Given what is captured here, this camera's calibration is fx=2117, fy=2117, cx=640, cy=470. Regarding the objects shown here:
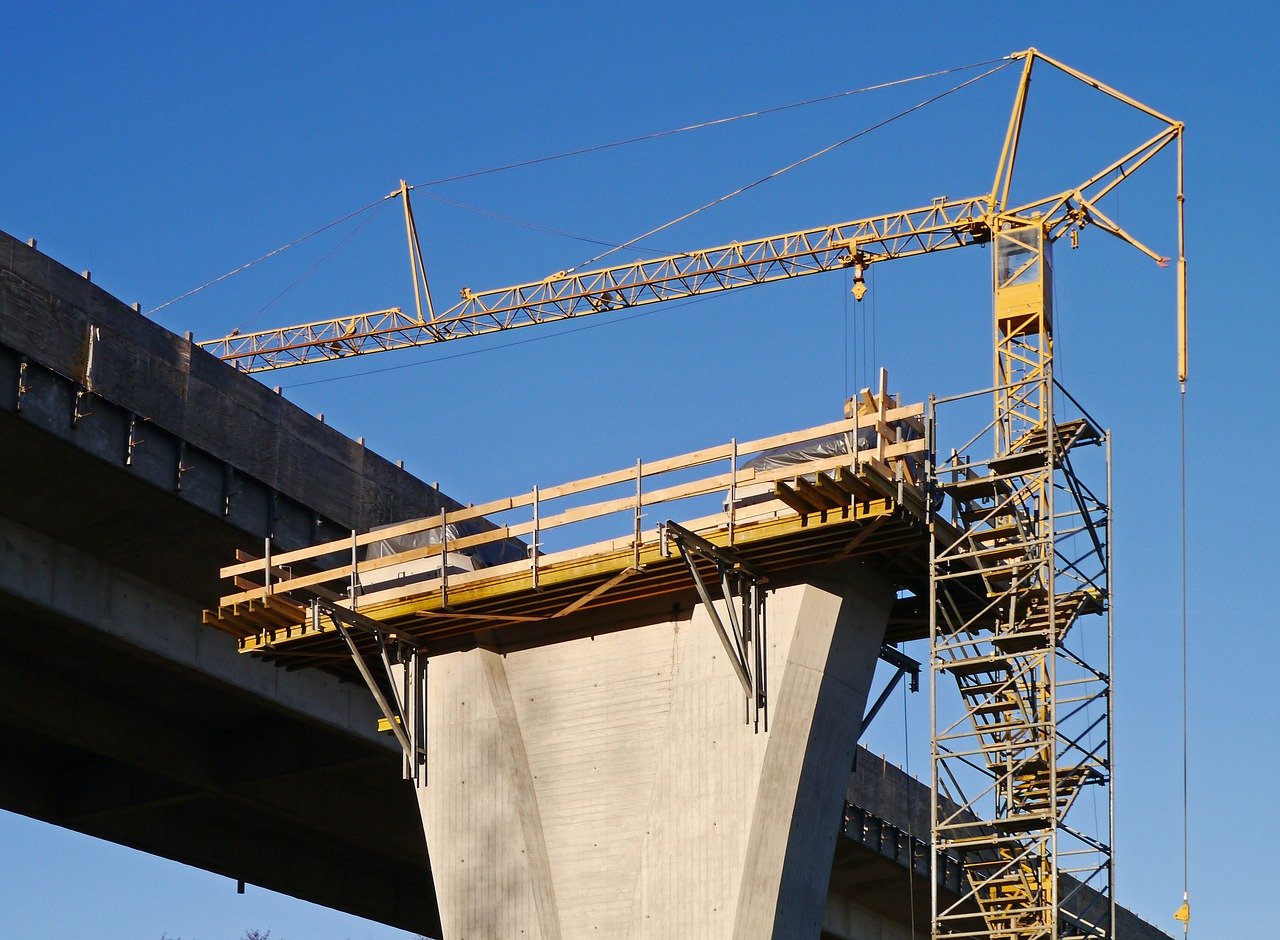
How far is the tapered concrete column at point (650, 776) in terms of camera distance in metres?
31.5

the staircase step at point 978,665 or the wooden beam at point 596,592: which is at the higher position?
the staircase step at point 978,665

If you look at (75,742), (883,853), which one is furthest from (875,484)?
(883,853)

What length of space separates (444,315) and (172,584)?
46035 millimetres

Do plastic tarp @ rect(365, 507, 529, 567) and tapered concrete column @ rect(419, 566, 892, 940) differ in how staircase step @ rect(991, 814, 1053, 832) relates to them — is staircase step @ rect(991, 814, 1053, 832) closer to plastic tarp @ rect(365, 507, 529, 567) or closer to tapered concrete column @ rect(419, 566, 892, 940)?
tapered concrete column @ rect(419, 566, 892, 940)

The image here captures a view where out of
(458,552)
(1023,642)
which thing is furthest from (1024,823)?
(458,552)

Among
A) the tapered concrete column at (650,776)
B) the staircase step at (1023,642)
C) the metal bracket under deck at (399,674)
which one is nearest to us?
the tapered concrete column at (650,776)

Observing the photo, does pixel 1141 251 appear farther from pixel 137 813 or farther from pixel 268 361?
pixel 268 361

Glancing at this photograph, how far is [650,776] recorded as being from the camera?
107 feet

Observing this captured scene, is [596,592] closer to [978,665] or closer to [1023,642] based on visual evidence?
[978,665]

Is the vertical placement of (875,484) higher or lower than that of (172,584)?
lower

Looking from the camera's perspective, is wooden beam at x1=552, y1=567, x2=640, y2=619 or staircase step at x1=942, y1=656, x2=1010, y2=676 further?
staircase step at x1=942, y1=656, x2=1010, y2=676

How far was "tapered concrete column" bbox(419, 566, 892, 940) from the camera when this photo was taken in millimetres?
31484

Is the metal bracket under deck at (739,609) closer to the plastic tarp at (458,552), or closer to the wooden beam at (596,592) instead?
the wooden beam at (596,592)

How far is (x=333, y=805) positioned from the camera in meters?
53.7
